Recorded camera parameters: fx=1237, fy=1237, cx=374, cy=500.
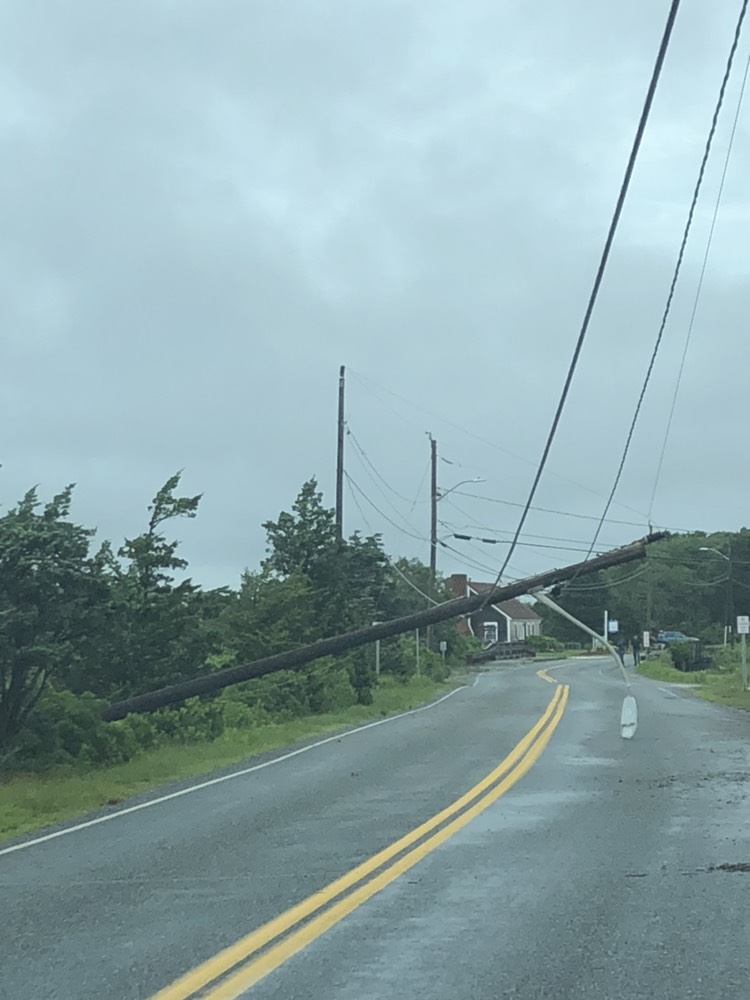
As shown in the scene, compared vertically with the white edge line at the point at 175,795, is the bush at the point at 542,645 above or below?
above

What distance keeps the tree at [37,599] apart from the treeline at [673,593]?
89183 mm

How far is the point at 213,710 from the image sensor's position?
24828 millimetres

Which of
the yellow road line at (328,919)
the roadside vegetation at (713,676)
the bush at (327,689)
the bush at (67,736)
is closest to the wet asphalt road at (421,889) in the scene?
the yellow road line at (328,919)

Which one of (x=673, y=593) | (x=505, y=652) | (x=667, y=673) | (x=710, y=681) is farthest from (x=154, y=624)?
(x=673, y=593)

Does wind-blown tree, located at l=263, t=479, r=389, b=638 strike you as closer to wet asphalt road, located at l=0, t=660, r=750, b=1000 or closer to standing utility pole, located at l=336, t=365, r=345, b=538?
standing utility pole, located at l=336, t=365, r=345, b=538

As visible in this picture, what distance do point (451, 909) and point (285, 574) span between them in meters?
27.8

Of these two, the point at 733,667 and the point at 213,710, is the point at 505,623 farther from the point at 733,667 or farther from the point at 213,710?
the point at 213,710

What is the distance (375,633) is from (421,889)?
1423 centimetres

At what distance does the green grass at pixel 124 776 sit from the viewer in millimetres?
13898

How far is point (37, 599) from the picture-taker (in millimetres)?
18516

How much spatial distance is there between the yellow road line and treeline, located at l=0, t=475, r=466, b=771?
25.0 feet

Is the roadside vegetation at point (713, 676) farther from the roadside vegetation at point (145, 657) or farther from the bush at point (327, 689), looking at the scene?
the bush at point (327, 689)

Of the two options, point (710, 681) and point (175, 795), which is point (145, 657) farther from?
point (710, 681)

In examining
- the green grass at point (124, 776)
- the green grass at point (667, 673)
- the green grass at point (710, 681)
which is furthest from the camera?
the green grass at point (667, 673)
